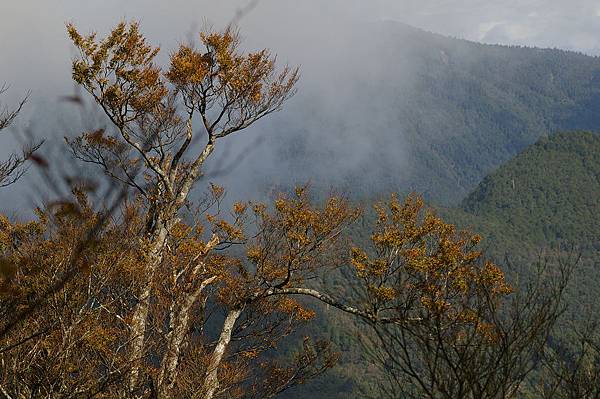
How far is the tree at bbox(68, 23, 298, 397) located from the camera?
10.8 m

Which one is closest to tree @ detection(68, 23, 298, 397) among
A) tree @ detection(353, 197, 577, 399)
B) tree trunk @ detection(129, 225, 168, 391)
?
tree trunk @ detection(129, 225, 168, 391)

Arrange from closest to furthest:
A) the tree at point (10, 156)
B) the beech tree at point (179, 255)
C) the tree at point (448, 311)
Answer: the tree at point (448, 311)
the tree at point (10, 156)
the beech tree at point (179, 255)

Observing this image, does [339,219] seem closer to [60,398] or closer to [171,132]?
[171,132]

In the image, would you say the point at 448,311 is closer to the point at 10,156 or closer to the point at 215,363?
the point at 215,363

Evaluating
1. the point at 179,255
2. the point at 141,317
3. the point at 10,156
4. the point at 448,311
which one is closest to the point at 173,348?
the point at 141,317

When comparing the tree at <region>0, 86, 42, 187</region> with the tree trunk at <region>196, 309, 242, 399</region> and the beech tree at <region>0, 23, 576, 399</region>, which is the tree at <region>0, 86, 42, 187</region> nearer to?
the beech tree at <region>0, 23, 576, 399</region>

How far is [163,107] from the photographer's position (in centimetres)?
1208

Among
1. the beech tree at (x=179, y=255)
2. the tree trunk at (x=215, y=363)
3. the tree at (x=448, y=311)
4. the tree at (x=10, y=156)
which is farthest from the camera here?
the tree trunk at (x=215, y=363)

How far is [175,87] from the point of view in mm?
11664

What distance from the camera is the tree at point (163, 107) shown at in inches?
426

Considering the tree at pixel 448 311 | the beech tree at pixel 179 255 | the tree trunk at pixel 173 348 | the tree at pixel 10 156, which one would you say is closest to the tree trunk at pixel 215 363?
the beech tree at pixel 179 255

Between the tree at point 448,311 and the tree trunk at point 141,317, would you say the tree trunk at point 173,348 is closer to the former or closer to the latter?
the tree trunk at point 141,317

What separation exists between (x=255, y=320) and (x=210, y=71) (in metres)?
6.20

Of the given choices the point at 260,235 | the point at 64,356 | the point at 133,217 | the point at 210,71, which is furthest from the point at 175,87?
the point at 64,356
